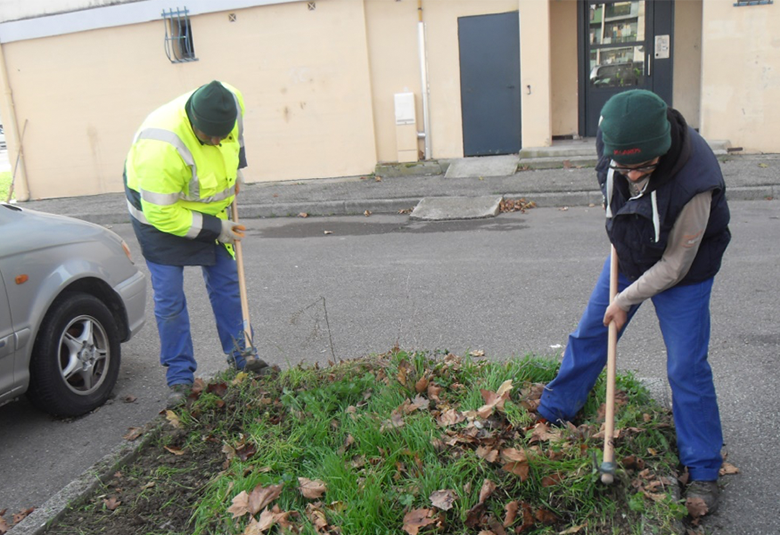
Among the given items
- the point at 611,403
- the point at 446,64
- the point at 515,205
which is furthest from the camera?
the point at 446,64

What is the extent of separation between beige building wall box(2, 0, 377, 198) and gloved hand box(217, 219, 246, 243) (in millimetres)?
9767

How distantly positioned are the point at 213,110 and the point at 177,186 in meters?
0.51

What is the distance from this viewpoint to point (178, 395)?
4562 millimetres

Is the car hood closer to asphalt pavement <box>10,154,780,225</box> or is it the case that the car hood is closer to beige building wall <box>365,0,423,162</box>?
asphalt pavement <box>10,154,780,225</box>

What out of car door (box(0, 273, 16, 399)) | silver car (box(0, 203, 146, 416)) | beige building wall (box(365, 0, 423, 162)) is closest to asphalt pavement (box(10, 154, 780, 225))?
beige building wall (box(365, 0, 423, 162))

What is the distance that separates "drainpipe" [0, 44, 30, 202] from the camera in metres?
15.6

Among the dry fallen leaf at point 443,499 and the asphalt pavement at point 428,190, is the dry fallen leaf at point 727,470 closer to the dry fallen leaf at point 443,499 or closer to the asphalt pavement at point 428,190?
the dry fallen leaf at point 443,499

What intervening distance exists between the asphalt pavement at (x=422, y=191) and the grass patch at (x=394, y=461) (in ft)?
24.0

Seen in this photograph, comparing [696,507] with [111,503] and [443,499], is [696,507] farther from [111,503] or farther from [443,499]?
[111,503]

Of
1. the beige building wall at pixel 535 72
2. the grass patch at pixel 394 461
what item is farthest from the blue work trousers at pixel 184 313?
the beige building wall at pixel 535 72

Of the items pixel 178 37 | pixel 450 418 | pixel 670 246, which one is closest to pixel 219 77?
pixel 178 37

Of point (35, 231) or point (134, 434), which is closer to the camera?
point (134, 434)

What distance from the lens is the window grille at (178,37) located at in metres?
14.5

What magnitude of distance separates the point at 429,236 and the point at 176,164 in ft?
18.0
